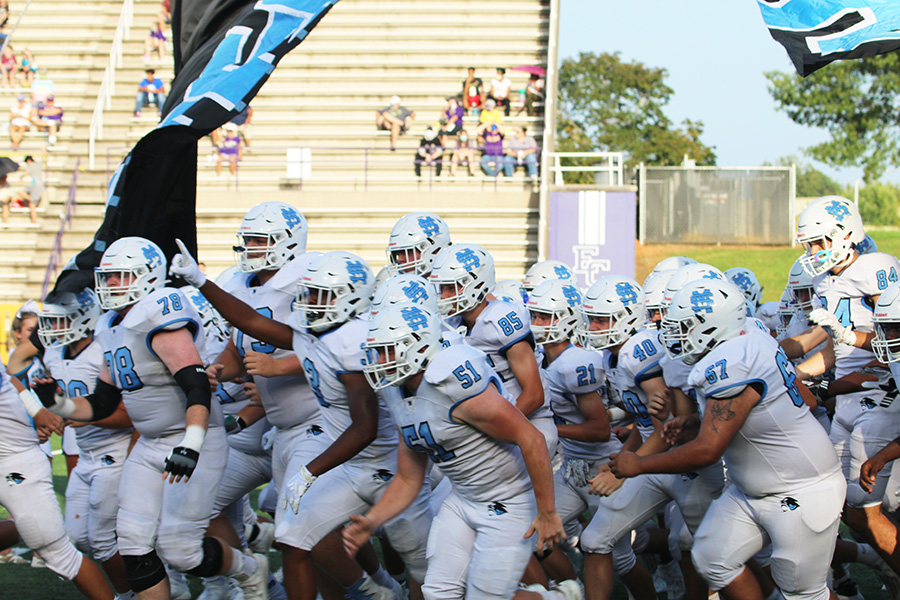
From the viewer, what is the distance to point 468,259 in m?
5.56

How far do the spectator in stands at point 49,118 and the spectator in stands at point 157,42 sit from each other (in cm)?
240

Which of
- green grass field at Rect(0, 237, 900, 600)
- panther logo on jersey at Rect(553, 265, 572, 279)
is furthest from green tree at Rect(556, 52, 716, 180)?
panther logo on jersey at Rect(553, 265, 572, 279)

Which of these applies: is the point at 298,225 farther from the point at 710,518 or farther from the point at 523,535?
the point at 710,518

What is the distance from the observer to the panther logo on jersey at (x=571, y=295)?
6.06 meters

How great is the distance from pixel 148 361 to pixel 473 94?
53.0 feet

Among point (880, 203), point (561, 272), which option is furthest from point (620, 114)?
point (561, 272)

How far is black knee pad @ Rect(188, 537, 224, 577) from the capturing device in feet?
17.7

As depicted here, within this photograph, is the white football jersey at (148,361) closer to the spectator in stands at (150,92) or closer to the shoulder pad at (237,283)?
the shoulder pad at (237,283)

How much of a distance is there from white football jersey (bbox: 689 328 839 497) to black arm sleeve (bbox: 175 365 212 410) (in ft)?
7.81

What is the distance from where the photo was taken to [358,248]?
60.8 feet

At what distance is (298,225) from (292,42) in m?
1.51

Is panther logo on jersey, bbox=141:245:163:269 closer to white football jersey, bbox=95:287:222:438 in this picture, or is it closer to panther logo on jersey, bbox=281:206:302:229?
white football jersey, bbox=95:287:222:438

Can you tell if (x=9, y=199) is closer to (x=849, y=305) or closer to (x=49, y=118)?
(x=49, y=118)

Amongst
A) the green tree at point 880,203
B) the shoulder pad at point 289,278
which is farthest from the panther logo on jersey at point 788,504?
the green tree at point 880,203
